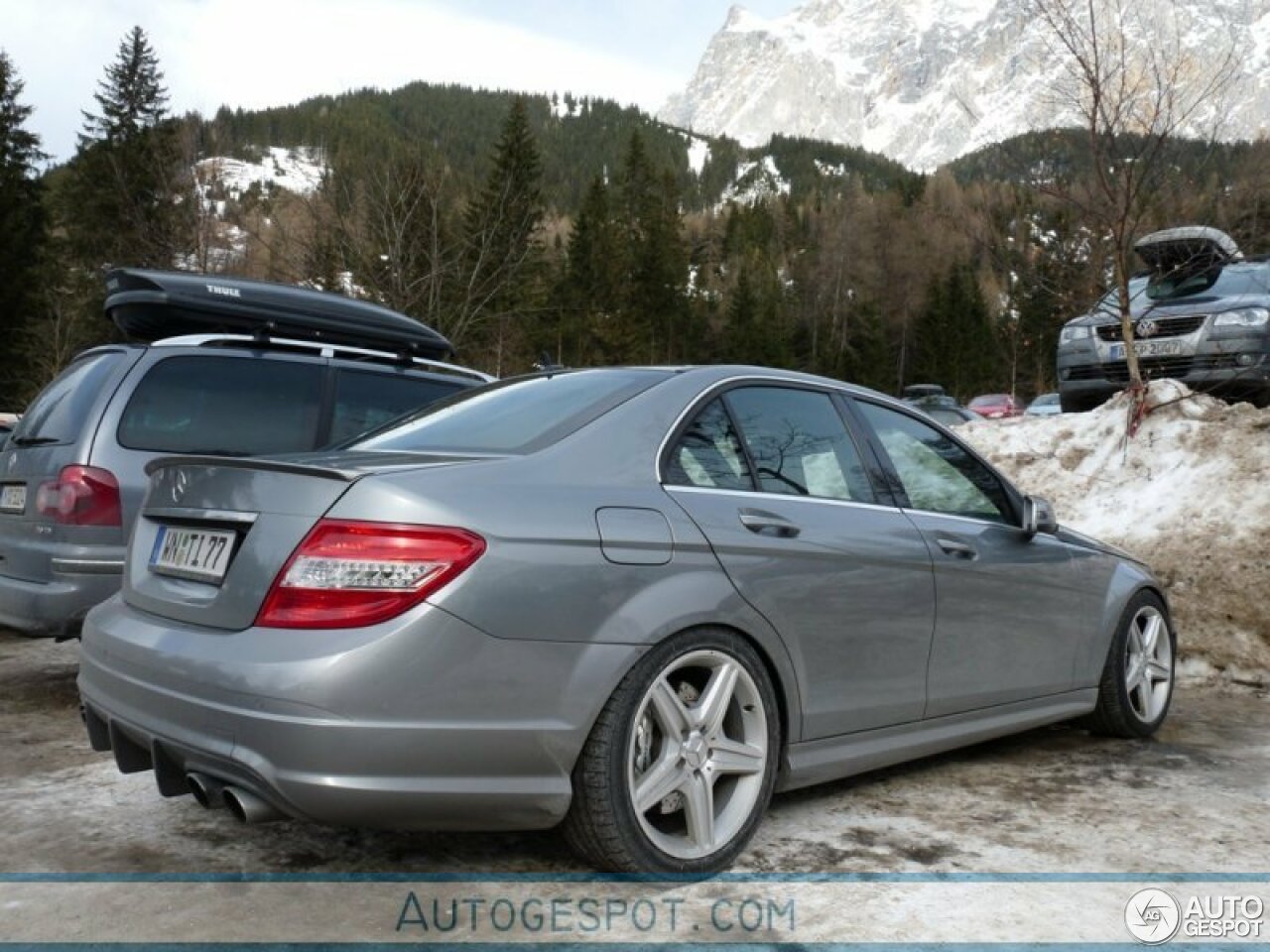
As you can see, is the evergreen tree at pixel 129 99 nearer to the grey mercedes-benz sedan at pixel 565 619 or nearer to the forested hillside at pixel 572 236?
the forested hillside at pixel 572 236

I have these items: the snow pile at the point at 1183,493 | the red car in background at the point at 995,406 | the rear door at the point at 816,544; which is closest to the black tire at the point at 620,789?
the rear door at the point at 816,544

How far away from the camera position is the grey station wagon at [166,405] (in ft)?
15.4

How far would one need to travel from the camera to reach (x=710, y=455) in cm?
323

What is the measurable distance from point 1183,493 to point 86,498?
6.59 metres

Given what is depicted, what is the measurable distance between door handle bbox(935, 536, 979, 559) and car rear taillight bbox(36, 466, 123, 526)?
11.4 feet

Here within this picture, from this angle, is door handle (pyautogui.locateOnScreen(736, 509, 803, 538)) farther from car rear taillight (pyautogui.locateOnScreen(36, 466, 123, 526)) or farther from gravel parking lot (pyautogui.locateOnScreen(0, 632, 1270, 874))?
car rear taillight (pyautogui.locateOnScreen(36, 466, 123, 526))

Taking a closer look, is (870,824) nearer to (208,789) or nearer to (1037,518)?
(1037,518)

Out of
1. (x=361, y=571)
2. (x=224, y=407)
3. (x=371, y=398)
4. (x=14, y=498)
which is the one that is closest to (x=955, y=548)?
(x=361, y=571)

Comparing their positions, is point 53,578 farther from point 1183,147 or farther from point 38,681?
point 1183,147

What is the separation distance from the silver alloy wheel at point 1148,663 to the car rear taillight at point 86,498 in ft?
14.7

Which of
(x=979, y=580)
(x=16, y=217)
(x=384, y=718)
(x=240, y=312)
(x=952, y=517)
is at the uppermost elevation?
(x=16, y=217)

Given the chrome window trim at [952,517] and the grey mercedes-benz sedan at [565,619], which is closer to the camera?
the grey mercedes-benz sedan at [565,619]

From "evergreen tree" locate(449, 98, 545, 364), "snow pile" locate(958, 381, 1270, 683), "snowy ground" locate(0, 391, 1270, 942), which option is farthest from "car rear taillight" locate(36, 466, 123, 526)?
"evergreen tree" locate(449, 98, 545, 364)

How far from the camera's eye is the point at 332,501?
8.41ft
